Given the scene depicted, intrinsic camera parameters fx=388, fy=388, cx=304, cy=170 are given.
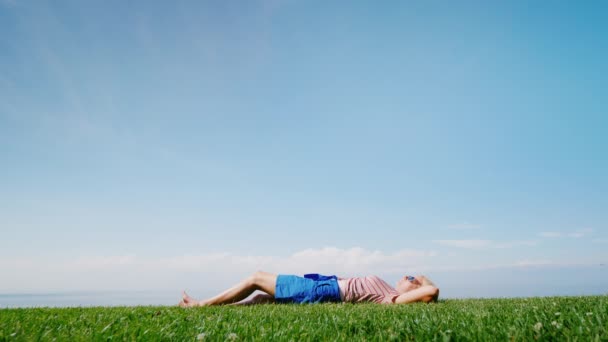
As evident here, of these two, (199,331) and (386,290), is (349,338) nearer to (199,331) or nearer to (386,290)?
(199,331)

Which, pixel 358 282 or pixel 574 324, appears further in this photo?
pixel 358 282

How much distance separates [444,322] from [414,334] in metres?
0.73

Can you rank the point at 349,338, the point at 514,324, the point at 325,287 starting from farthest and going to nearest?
1. the point at 325,287
2. the point at 514,324
3. the point at 349,338

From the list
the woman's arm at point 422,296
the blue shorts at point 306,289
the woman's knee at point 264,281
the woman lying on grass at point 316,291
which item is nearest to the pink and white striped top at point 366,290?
the woman lying on grass at point 316,291

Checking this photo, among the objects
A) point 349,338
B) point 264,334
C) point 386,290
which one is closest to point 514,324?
point 349,338

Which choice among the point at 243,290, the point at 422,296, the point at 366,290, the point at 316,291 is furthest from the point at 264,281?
the point at 422,296

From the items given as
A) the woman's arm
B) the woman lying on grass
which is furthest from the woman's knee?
the woman's arm

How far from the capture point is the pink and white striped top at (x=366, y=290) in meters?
7.97

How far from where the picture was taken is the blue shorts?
765 cm

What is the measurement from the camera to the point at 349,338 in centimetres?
325

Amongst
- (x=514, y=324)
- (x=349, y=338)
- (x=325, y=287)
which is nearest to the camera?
(x=349, y=338)

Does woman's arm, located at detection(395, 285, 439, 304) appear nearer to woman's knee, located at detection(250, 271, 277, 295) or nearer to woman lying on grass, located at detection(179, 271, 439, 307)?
woman lying on grass, located at detection(179, 271, 439, 307)

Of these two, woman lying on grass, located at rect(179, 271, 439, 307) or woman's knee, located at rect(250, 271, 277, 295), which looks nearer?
woman lying on grass, located at rect(179, 271, 439, 307)

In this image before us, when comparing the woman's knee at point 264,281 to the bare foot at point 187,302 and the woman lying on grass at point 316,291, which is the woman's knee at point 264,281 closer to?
the woman lying on grass at point 316,291
